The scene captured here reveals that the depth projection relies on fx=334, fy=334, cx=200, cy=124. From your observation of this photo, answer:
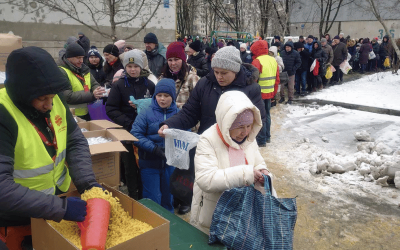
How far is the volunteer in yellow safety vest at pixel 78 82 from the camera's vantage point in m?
4.50

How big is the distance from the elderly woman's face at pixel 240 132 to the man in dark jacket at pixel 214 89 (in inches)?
37.4

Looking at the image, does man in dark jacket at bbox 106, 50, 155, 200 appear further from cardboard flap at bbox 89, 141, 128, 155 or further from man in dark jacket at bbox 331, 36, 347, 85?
man in dark jacket at bbox 331, 36, 347, 85

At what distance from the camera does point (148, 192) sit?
4023 mm

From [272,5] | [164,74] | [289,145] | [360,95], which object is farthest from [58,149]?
[272,5]

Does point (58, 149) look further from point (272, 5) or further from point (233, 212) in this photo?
point (272, 5)

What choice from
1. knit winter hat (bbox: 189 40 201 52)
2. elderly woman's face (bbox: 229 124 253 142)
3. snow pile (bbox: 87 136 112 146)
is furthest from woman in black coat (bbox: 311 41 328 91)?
elderly woman's face (bbox: 229 124 253 142)

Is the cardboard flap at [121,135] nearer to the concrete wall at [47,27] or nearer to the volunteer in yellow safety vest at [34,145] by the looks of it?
the volunteer in yellow safety vest at [34,145]

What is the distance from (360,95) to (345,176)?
733 centimetres

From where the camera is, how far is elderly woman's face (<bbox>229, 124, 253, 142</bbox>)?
97.8 inches

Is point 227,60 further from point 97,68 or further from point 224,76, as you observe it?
point 97,68

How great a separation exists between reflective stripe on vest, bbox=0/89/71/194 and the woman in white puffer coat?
3.13 ft

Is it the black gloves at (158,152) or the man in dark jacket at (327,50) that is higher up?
the man in dark jacket at (327,50)

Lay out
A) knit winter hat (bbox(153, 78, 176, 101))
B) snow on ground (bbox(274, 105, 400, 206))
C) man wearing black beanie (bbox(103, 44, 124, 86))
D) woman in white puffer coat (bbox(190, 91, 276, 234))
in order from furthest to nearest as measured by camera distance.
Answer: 1. man wearing black beanie (bbox(103, 44, 124, 86))
2. snow on ground (bbox(274, 105, 400, 206))
3. knit winter hat (bbox(153, 78, 176, 101))
4. woman in white puffer coat (bbox(190, 91, 276, 234))

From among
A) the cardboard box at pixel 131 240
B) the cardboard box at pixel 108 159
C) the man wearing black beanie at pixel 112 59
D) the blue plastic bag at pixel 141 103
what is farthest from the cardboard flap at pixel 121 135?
the man wearing black beanie at pixel 112 59
